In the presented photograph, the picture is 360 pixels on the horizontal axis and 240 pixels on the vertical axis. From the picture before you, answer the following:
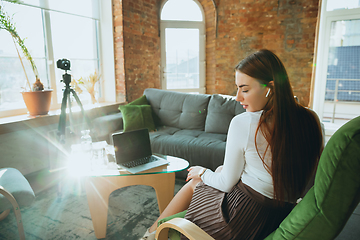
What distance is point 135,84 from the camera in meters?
4.40

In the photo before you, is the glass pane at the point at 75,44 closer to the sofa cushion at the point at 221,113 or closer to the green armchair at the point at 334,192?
the sofa cushion at the point at 221,113

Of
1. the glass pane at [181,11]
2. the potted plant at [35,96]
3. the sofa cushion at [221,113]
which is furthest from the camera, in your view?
the glass pane at [181,11]

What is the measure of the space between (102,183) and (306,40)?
4544 mm

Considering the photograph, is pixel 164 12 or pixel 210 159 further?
pixel 164 12

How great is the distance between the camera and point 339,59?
4.31m

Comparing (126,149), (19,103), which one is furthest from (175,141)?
(19,103)

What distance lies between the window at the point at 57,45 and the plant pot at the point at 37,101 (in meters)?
0.32

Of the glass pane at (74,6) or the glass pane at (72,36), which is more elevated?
the glass pane at (74,6)

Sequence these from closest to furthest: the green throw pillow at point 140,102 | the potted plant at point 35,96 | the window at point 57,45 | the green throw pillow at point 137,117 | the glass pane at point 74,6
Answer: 1. the potted plant at point 35,96
2. the window at point 57,45
3. the green throw pillow at point 137,117
4. the glass pane at point 74,6
5. the green throw pillow at point 140,102

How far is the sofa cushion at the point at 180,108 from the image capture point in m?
3.21

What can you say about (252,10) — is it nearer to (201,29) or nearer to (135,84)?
(201,29)

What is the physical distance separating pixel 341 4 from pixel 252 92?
4.33 m

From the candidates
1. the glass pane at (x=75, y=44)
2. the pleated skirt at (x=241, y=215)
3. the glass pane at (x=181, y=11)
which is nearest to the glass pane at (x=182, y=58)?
the glass pane at (x=181, y=11)

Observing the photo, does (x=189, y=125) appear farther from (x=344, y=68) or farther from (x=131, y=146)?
(x=344, y=68)
